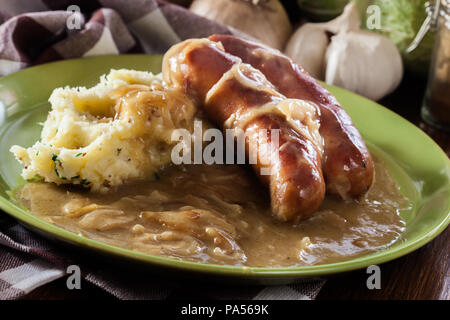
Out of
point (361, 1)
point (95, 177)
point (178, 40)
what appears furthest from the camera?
point (361, 1)

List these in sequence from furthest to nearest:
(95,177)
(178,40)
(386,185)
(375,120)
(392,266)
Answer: (178,40), (375,120), (386,185), (95,177), (392,266)

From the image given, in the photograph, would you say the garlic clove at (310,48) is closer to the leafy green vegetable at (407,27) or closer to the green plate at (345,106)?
the leafy green vegetable at (407,27)

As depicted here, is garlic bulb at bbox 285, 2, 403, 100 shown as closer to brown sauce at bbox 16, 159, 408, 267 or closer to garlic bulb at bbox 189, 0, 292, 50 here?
garlic bulb at bbox 189, 0, 292, 50

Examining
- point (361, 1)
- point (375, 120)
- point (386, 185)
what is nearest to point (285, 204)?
point (386, 185)

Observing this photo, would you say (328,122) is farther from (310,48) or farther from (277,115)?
(310,48)

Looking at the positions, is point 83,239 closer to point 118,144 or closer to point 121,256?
point 121,256

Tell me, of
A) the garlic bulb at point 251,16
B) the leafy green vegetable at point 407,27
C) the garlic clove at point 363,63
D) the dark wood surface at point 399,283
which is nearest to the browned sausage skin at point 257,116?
the dark wood surface at point 399,283

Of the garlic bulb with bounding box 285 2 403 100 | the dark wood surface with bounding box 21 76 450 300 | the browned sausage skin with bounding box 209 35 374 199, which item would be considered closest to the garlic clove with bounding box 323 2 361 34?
the garlic bulb with bounding box 285 2 403 100
